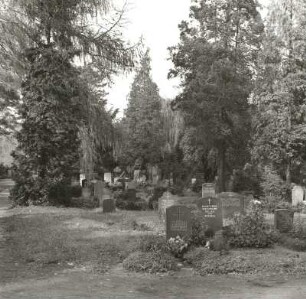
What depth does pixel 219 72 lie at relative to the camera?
3077 cm

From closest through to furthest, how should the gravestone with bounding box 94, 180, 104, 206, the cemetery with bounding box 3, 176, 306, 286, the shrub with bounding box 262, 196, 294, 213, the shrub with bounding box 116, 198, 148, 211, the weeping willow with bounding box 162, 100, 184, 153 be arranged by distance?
the cemetery with bounding box 3, 176, 306, 286 → the shrub with bounding box 262, 196, 294, 213 → the shrub with bounding box 116, 198, 148, 211 → the gravestone with bounding box 94, 180, 104, 206 → the weeping willow with bounding box 162, 100, 184, 153

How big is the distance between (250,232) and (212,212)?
6.71ft

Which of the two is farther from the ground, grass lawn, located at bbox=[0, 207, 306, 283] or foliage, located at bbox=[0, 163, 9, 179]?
foliage, located at bbox=[0, 163, 9, 179]

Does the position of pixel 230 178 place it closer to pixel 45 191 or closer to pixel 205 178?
pixel 205 178

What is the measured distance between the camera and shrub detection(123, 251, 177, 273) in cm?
976

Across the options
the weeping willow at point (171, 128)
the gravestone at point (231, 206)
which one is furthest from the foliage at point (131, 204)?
the weeping willow at point (171, 128)

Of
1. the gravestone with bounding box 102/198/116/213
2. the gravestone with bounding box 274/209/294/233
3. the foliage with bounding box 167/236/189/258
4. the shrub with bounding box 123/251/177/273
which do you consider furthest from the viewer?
the gravestone with bounding box 102/198/116/213

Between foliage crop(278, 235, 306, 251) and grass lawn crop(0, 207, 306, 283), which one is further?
foliage crop(278, 235, 306, 251)

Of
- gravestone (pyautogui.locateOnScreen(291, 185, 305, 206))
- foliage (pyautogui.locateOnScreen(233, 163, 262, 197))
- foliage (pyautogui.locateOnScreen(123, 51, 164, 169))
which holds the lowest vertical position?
gravestone (pyautogui.locateOnScreen(291, 185, 305, 206))

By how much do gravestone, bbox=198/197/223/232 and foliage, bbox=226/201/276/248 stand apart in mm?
1153

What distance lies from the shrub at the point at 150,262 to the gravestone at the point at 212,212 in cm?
329

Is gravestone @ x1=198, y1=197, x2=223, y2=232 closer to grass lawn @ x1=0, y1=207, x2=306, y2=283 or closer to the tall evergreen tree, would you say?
grass lawn @ x1=0, y1=207, x2=306, y2=283

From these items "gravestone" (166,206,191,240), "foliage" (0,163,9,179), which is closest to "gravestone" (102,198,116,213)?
"gravestone" (166,206,191,240)

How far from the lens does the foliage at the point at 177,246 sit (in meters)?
10.8
